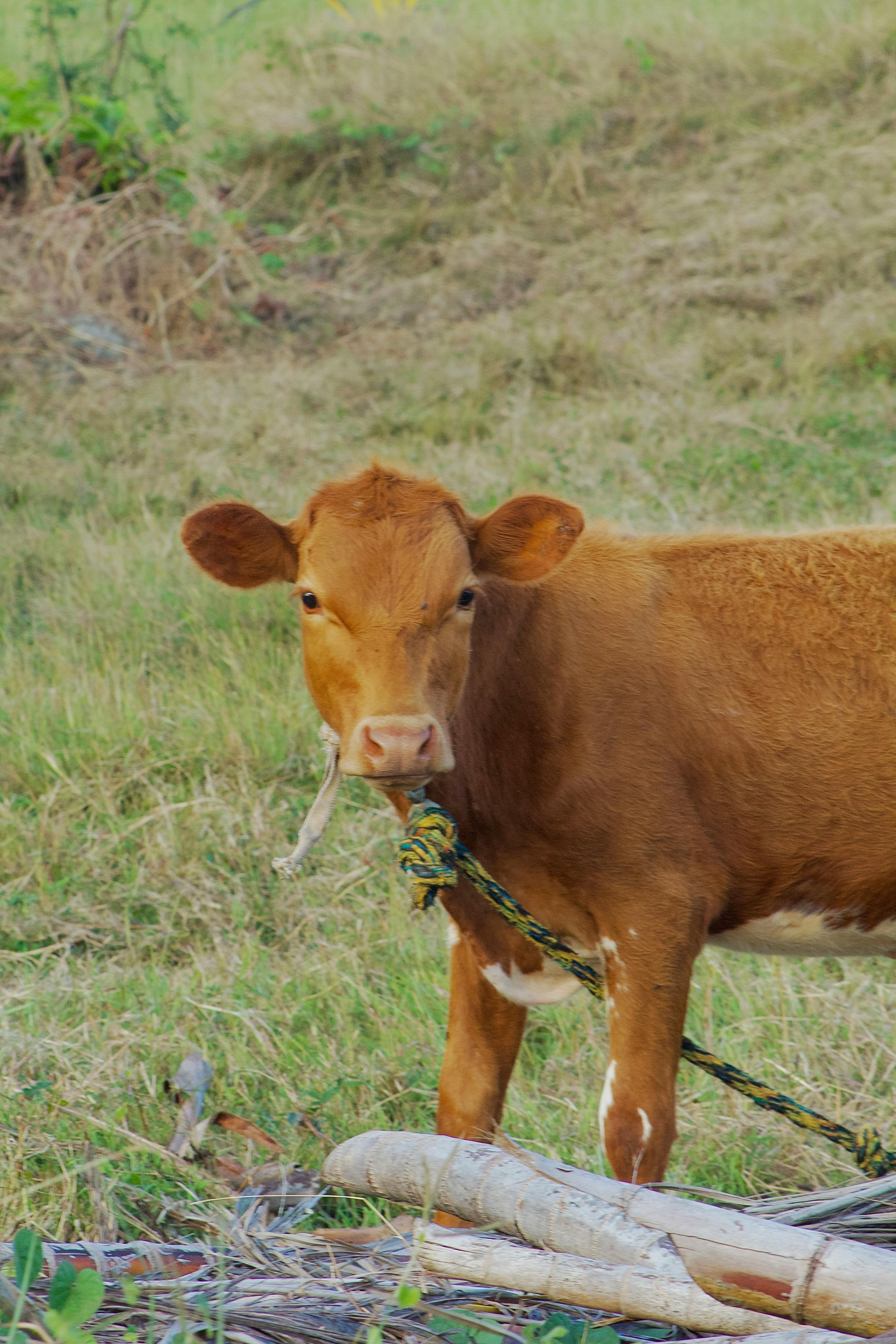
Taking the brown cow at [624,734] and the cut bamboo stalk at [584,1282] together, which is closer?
the cut bamboo stalk at [584,1282]

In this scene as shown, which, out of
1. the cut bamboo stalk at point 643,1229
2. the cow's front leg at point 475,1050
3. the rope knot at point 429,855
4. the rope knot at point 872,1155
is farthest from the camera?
the cow's front leg at point 475,1050

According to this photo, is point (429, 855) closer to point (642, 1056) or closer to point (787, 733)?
point (642, 1056)

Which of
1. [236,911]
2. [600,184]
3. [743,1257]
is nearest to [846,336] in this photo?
[600,184]

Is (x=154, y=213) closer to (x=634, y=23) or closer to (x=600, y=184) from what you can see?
(x=600, y=184)

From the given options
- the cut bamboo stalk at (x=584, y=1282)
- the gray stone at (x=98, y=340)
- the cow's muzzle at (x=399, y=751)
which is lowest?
the gray stone at (x=98, y=340)

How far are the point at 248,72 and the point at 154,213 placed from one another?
5.35 meters

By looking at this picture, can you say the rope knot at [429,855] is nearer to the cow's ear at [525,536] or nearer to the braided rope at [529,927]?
the braided rope at [529,927]

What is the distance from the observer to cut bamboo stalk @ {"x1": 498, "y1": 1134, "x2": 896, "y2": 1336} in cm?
187

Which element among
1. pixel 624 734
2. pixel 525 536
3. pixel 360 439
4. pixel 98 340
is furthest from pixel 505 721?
pixel 98 340

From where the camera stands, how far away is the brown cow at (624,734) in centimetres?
325

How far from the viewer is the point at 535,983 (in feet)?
11.9

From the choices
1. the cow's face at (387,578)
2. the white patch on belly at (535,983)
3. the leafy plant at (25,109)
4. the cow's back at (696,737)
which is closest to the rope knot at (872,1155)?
the cow's back at (696,737)

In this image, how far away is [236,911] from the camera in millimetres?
5016

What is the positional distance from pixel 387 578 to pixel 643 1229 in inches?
59.9
